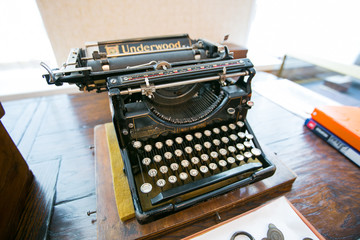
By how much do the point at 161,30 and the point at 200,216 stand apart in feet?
6.83

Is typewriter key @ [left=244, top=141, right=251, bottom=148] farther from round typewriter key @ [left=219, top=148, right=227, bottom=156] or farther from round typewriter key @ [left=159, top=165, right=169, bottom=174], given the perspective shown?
round typewriter key @ [left=159, top=165, right=169, bottom=174]

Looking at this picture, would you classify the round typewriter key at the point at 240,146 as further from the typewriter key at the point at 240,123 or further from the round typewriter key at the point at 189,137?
the round typewriter key at the point at 189,137

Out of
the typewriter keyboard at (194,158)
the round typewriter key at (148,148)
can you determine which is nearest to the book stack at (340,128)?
the typewriter keyboard at (194,158)

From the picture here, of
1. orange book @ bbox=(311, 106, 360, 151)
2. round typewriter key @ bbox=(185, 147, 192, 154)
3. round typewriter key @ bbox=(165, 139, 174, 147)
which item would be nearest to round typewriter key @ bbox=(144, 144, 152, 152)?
round typewriter key @ bbox=(165, 139, 174, 147)

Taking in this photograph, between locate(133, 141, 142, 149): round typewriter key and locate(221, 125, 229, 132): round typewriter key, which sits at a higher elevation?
locate(133, 141, 142, 149): round typewriter key

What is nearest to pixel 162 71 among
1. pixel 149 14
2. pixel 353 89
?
pixel 149 14

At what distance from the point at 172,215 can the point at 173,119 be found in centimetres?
53

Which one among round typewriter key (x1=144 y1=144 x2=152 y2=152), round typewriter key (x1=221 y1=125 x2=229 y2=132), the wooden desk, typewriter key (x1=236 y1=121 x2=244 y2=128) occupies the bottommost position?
the wooden desk

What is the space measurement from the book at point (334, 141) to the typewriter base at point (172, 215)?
0.52 metres

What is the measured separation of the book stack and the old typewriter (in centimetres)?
68

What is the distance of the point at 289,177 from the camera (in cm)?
120

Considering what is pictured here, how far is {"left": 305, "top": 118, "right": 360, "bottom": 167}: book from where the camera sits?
1361mm

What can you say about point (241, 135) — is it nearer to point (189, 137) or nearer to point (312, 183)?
point (189, 137)

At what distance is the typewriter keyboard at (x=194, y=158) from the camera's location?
41.5 inches
